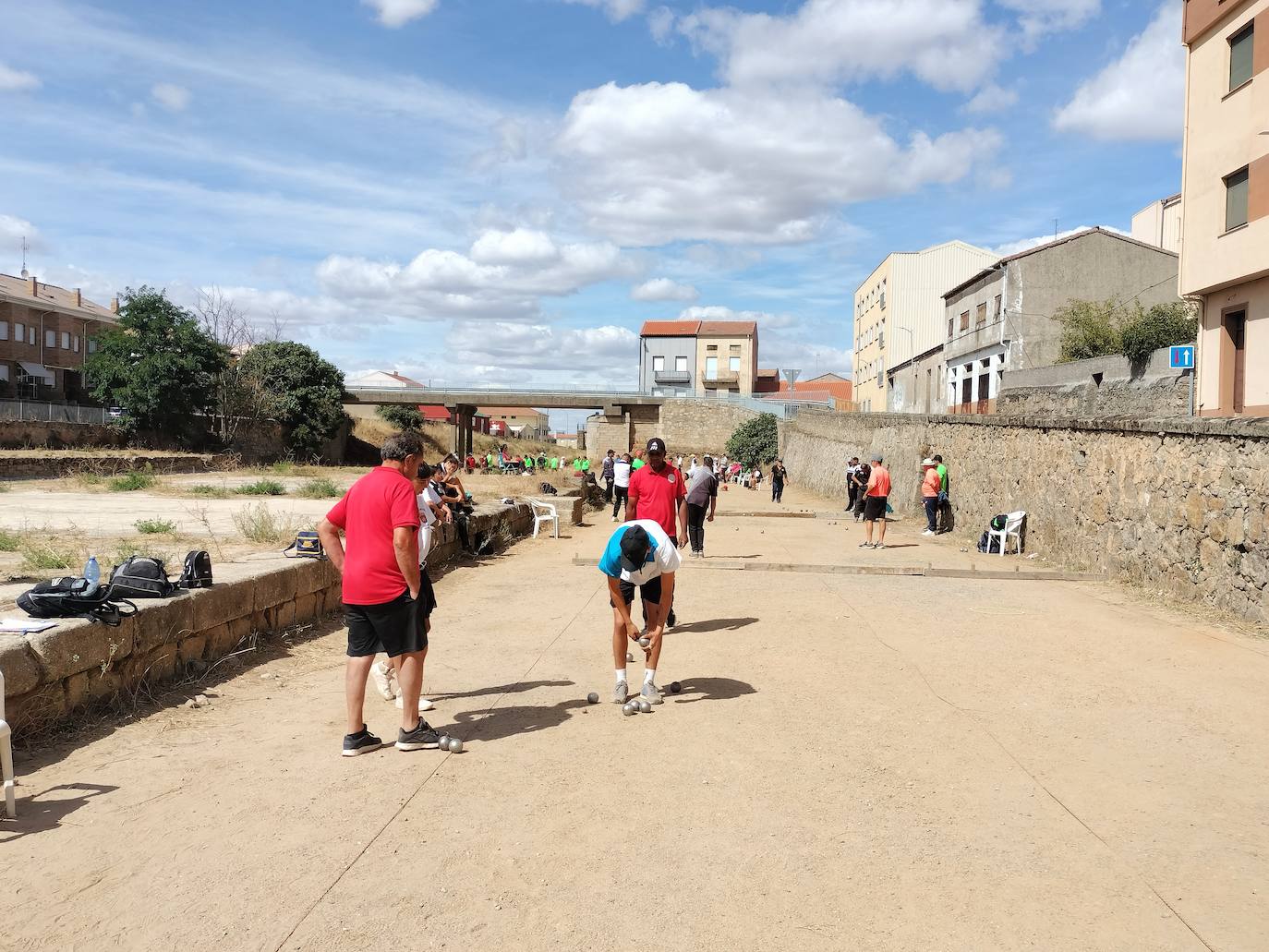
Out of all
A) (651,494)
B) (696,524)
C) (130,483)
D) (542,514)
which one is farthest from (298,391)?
(651,494)

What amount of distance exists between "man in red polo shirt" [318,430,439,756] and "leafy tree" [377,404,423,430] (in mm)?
63951

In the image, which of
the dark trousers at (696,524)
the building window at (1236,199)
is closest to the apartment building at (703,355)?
the building window at (1236,199)

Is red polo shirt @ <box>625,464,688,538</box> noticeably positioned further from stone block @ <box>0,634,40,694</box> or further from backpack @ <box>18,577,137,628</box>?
stone block @ <box>0,634,40,694</box>

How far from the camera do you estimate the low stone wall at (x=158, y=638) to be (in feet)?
15.7

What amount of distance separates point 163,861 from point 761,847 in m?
2.34

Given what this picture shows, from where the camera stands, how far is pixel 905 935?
3152 mm

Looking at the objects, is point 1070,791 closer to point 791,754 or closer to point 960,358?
point 791,754

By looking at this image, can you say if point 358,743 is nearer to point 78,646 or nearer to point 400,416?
point 78,646

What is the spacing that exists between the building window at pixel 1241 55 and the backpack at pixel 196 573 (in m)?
22.5

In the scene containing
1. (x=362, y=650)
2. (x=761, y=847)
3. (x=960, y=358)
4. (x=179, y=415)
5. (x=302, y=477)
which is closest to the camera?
(x=761, y=847)

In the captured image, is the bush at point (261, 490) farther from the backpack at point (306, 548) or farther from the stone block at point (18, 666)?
the stone block at point (18, 666)

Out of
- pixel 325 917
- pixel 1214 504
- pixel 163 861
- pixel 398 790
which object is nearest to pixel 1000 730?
pixel 398 790

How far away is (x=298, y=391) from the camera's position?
5062 cm

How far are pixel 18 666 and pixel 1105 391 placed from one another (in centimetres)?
2391
